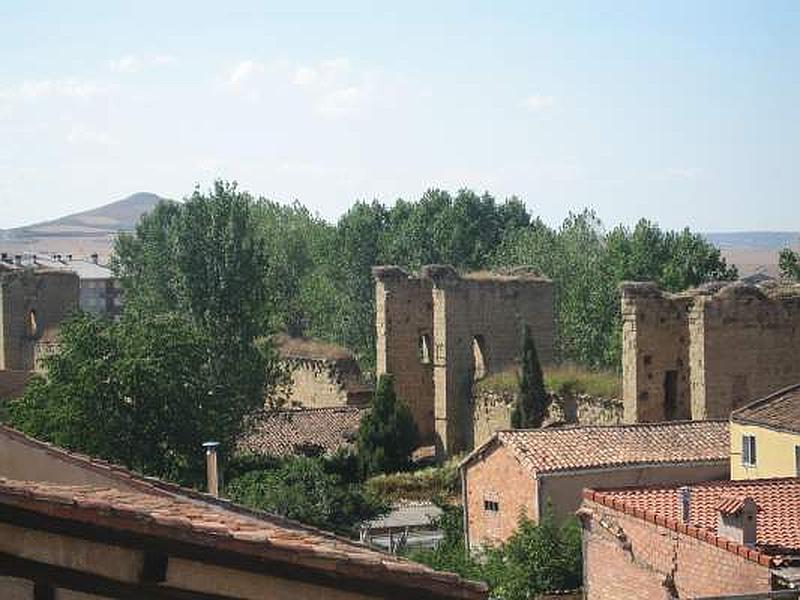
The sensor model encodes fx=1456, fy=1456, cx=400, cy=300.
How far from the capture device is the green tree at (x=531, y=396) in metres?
35.7

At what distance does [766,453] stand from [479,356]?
1705cm

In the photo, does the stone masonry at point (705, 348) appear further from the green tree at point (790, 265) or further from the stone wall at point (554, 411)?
the green tree at point (790, 265)

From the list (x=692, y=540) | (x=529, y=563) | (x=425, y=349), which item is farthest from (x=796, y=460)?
(x=425, y=349)

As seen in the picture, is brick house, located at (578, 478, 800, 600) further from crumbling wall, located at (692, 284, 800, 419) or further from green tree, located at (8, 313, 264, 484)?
green tree, located at (8, 313, 264, 484)

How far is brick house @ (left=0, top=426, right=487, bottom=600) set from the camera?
506 centimetres

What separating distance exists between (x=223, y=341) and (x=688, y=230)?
83.2 ft

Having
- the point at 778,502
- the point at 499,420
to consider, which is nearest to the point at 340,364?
the point at 499,420

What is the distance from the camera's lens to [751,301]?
3105cm

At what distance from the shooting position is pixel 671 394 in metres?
32.0

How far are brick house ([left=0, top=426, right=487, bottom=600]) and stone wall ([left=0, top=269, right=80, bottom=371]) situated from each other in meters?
50.4

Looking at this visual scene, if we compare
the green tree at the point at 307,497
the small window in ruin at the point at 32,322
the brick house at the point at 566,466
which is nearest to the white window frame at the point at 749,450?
the brick house at the point at 566,466

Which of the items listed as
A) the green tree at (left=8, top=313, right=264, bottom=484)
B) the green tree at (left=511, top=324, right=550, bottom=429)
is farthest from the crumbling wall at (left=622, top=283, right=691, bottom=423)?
the green tree at (left=8, top=313, right=264, bottom=484)

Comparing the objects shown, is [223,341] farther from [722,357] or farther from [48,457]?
[48,457]

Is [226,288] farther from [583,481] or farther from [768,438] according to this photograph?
[768,438]
